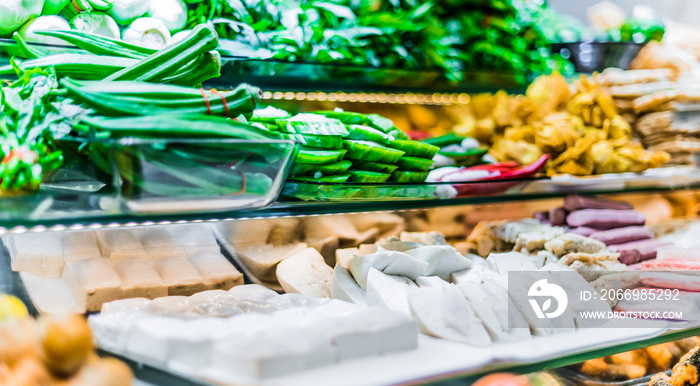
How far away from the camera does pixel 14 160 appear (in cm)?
112

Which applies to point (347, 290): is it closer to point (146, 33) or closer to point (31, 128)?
point (31, 128)

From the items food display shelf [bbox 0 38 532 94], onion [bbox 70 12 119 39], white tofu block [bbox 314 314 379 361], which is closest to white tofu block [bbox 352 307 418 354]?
white tofu block [bbox 314 314 379 361]

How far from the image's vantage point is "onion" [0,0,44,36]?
1420mm

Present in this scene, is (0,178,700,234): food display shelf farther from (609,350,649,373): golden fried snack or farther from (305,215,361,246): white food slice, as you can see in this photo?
(609,350,649,373): golden fried snack

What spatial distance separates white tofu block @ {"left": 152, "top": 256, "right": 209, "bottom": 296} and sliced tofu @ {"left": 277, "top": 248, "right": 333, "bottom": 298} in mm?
199

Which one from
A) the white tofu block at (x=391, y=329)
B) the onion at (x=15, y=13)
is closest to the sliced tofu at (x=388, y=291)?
the white tofu block at (x=391, y=329)

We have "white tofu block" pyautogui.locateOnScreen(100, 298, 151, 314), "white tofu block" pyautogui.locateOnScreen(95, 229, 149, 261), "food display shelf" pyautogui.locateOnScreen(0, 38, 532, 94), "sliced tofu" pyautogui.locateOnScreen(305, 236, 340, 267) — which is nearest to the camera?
"white tofu block" pyautogui.locateOnScreen(100, 298, 151, 314)

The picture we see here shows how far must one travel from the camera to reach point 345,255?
1567mm

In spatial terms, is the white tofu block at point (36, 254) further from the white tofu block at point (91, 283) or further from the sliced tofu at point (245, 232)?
the sliced tofu at point (245, 232)

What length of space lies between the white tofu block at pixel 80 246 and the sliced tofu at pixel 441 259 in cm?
78

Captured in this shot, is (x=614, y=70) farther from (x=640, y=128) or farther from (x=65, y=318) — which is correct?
(x=65, y=318)

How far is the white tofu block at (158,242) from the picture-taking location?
4.88 feet

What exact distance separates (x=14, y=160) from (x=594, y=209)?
1716mm

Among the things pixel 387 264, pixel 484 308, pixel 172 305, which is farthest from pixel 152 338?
pixel 484 308
